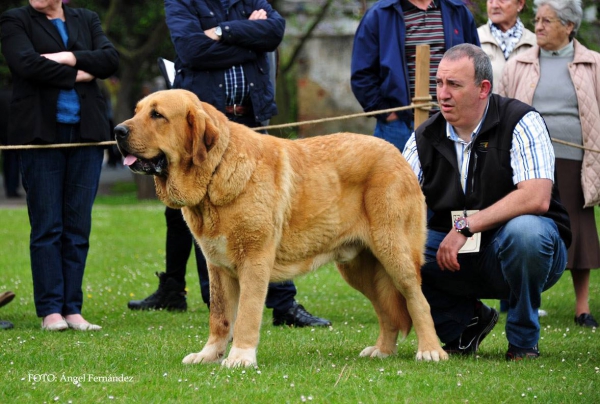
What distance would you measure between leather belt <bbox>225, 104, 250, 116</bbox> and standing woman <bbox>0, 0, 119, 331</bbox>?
3.07 ft

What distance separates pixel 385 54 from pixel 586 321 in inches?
107

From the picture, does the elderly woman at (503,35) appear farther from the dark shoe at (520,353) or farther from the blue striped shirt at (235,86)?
the dark shoe at (520,353)

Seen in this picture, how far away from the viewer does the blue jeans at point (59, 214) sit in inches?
252

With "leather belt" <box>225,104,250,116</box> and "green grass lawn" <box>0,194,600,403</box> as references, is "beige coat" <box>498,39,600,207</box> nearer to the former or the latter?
"green grass lawn" <box>0,194,600,403</box>

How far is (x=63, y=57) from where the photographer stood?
21.1ft

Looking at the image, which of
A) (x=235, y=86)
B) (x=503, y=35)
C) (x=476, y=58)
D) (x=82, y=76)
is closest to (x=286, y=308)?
(x=235, y=86)

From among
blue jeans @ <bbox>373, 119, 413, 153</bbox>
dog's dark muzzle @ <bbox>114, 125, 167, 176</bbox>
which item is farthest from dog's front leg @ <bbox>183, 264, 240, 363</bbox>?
blue jeans @ <bbox>373, 119, 413, 153</bbox>

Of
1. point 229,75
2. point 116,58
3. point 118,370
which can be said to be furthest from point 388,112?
point 118,370

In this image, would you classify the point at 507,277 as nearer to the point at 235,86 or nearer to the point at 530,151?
the point at 530,151

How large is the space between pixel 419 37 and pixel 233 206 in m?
3.09

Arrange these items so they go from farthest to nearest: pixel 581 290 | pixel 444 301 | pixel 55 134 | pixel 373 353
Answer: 1. pixel 581 290
2. pixel 55 134
3. pixel 444 301
4. pixel 373 353

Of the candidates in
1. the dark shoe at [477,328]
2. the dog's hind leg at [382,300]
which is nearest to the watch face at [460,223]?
the dog's hind leg at [382,300]

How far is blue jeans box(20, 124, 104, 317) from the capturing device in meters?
6.39

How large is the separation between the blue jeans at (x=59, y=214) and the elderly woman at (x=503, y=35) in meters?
3.74
